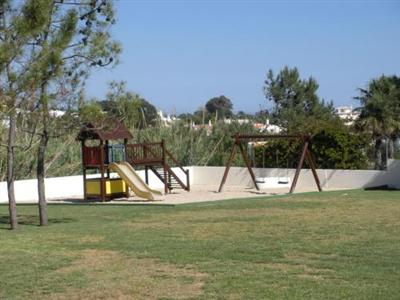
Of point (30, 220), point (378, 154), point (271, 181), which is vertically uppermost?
point (378, 154)

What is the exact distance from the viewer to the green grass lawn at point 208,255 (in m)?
8.95

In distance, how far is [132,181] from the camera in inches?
1012

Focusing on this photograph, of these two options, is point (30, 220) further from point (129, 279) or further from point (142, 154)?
point (142, 154)

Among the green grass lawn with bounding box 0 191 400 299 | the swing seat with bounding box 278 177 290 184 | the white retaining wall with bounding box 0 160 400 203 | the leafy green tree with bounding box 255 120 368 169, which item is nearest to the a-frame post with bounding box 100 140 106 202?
the white retaining wall with bounding box 0 160 400 203

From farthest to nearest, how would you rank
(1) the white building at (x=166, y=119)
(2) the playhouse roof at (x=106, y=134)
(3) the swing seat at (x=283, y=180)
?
1. (1) the white building at (x=166, y=119)
2. (3) the swing seat at (x=283, y=180)
3. (2) the playhouse roof at (x=106, y=134)

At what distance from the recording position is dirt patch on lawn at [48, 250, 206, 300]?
876 cm

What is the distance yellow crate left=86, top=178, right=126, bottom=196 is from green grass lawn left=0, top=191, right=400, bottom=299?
5825 mm

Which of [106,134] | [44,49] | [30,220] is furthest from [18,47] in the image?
[106,134]

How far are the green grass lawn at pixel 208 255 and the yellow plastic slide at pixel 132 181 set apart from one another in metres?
5.15

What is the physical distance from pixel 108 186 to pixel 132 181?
0.93m

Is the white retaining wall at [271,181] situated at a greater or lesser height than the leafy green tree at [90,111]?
lesser

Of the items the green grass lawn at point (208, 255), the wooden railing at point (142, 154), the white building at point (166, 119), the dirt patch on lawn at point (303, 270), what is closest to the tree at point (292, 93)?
the white building at point (166, 119)

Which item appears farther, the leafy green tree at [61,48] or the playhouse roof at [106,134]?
the playhouse roof at [106,134]

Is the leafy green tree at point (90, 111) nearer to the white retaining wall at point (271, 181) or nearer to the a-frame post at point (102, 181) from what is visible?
the a-frame post at point (102, 181)
